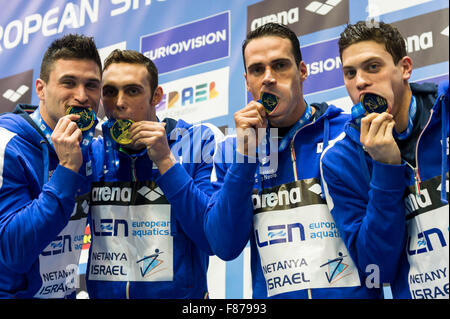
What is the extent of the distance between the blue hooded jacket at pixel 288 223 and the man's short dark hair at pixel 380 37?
1.16 ft

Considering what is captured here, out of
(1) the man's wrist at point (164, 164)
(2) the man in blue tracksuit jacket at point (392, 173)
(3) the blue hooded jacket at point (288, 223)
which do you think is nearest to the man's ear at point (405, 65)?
(2) the man in blue tracksuit jacket at point (392, 173)

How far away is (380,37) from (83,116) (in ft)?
4.65

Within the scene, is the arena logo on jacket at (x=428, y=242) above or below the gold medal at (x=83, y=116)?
below

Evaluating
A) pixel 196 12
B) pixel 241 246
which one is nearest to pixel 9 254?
pixel 241 246

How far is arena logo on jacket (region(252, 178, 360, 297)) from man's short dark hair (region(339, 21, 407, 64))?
2.03 feet

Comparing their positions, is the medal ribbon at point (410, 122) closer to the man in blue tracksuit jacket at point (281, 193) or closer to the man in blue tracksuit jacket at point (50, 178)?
the man in blue tracksuit jacket at point (281, 193)

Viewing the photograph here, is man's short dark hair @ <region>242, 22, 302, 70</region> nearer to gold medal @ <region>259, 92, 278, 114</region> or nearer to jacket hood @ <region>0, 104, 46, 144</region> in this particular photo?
gold medal @ <region>259, 92, 278, 114</region>

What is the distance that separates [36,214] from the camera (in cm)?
243

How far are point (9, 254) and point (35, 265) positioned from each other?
0.57 feet

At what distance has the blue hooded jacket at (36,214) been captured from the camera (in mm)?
2439

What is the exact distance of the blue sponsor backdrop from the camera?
10.6 feet

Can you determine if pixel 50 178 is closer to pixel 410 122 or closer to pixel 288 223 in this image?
pixel 288 223
